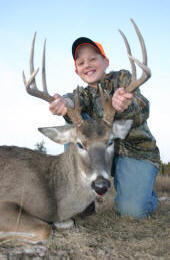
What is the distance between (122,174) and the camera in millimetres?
Result: 5879

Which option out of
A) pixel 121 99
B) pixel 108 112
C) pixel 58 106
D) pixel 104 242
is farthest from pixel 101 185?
pixel 58 106

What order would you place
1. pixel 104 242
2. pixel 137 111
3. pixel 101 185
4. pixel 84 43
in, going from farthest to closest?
pixel 84 43 → pixel 137 111 → pixel 104 242 → pixel 101 185

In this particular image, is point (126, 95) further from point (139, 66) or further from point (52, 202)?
point (52, 202)

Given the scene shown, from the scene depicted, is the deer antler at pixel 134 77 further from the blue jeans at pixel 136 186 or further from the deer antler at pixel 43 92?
the blue jeans at pixel 136 186

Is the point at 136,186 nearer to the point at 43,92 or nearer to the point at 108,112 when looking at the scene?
the point at 108,112

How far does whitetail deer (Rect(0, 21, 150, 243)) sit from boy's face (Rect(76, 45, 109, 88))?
→ 4.43 ft

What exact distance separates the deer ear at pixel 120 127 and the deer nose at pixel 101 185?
3.86 feet

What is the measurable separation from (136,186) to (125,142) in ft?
2.88

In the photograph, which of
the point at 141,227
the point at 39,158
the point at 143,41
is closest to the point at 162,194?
the point at 141,227

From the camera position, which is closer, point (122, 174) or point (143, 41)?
point (143, 41)

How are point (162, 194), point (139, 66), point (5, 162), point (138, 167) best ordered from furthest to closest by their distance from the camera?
point (162, 194)
point (138, 167)
point (5, 162)
point (139, 66)

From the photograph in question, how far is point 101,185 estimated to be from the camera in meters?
3.77

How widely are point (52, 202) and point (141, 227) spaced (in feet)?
4.94

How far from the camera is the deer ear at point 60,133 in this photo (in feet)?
Result: 15.7
